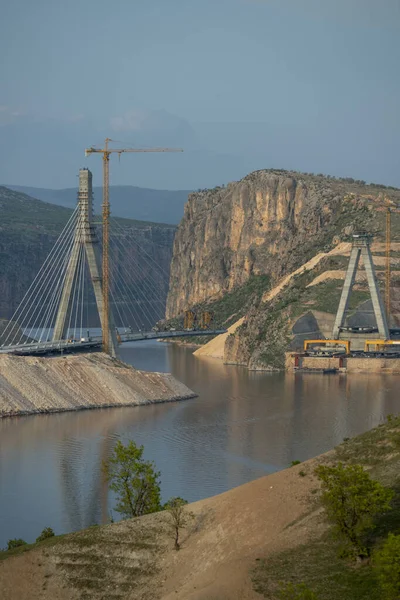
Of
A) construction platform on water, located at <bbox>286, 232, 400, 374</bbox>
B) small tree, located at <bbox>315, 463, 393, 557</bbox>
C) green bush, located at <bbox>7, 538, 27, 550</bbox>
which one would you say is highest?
construction platform on water, located at <bbox>286, 232, 400, 374</bbox>

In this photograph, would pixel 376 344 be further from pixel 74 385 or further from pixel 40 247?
pixel 40 247

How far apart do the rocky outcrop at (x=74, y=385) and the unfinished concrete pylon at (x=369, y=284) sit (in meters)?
21.4

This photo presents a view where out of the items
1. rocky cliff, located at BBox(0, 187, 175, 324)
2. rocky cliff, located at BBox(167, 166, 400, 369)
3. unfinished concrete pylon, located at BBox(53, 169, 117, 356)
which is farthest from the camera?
rocky cliff, located at BBox(0, 187, 175, 324)

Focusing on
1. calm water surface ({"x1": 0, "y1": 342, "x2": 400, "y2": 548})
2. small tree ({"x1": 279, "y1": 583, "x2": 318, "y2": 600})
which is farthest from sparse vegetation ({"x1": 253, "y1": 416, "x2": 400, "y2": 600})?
calm water surface ({"x1": 0, "y1": 342, "x2": 400, "y2": 548})

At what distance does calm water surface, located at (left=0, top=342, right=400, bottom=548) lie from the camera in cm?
3969

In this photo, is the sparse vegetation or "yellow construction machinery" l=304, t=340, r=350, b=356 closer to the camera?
the sparse vegetation

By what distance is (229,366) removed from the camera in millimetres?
91188

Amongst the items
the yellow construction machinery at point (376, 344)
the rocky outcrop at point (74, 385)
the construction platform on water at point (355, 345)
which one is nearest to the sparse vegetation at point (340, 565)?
the rocky outcrop at point (74, 385)

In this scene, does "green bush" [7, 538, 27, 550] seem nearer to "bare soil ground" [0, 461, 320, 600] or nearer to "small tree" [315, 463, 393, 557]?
"bare soil ground" [0, 461, 320, 600]

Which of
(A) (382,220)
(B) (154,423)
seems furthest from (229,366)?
(B) (154,423)

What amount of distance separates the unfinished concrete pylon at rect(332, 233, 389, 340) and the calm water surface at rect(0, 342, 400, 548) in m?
8.39

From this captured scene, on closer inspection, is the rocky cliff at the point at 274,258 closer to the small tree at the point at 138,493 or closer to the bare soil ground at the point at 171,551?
the small tree at the point at 138,493

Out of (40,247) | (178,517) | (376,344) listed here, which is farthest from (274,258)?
(178,517)

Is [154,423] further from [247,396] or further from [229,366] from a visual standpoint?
[229,366]
